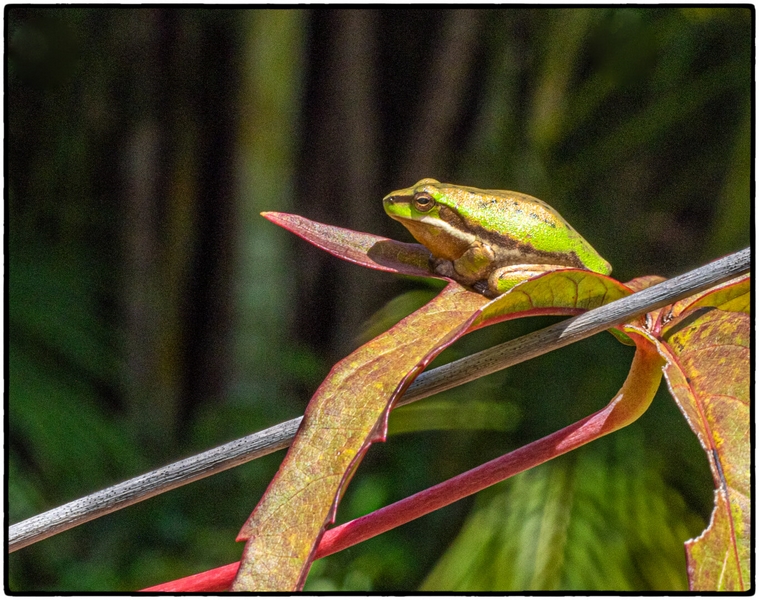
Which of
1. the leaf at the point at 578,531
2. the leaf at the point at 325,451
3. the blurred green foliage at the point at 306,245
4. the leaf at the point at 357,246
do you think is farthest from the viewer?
the blurred green foliage at the point at 306,245

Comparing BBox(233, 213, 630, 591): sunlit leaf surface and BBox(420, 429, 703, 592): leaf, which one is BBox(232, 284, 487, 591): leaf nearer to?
BBox(233, 213, 630, 591): sunlit leaf surface

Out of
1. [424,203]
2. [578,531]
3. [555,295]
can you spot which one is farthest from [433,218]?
[578,531]

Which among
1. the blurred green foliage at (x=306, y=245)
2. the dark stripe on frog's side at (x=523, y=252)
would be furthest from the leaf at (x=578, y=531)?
the dark stripe on frog's side at (x=523, y=252)

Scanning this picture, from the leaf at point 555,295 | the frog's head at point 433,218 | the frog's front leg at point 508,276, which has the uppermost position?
the frog's head at point 433,218

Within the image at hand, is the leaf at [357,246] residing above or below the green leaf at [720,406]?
above

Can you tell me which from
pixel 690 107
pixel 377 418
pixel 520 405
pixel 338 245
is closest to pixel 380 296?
pixel 520 405

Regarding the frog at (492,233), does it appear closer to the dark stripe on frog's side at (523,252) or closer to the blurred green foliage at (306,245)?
the dark stripe on frog's side at (523,252)

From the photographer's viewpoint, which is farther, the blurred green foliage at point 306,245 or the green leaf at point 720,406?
the blurred green foliage at point 306,245

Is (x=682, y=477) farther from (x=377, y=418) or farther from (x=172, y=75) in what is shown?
(x=172, y=75)

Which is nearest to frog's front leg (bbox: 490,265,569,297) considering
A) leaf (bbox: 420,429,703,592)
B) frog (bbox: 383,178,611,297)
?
frog (bbox: 383,178,611,297)
